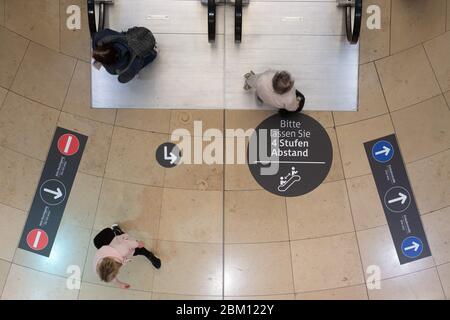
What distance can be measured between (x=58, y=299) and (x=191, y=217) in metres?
1.65

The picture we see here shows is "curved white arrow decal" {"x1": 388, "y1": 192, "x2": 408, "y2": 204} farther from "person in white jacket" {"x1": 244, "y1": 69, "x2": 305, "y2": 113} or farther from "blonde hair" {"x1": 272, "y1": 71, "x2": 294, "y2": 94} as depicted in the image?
"blonde hair" {"x1": 272, "y1": 71, "x2": 294, "y2": 94}

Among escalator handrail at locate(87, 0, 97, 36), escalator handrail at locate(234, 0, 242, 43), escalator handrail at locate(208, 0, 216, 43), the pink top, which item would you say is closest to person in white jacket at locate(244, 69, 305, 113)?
escalator handrail at locate(234, 0, 242, 43)

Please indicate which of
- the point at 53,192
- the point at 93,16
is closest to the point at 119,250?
the point at 53,192

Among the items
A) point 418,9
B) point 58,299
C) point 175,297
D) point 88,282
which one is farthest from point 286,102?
point 58,299

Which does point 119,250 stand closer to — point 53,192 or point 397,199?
point 53,192

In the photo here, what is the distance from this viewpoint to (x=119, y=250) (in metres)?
4.43

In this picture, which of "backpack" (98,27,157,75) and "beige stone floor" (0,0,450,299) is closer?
"backpack" (98,27,157,75)

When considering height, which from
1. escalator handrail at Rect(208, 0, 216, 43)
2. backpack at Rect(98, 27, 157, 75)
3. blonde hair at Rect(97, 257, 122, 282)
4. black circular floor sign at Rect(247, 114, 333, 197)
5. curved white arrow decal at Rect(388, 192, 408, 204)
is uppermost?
escalator handrail at Rect(208, 0, 216, 43)

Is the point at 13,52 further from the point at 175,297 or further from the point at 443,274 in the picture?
the point at 443,274

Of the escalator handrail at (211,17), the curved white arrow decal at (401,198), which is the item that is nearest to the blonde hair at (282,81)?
the escalator handrail at (211,17)

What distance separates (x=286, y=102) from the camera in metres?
4.55

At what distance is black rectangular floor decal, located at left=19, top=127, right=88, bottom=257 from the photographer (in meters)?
4.95

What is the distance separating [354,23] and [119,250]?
10.6 ft

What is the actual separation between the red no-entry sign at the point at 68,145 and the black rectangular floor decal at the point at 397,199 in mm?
3164
